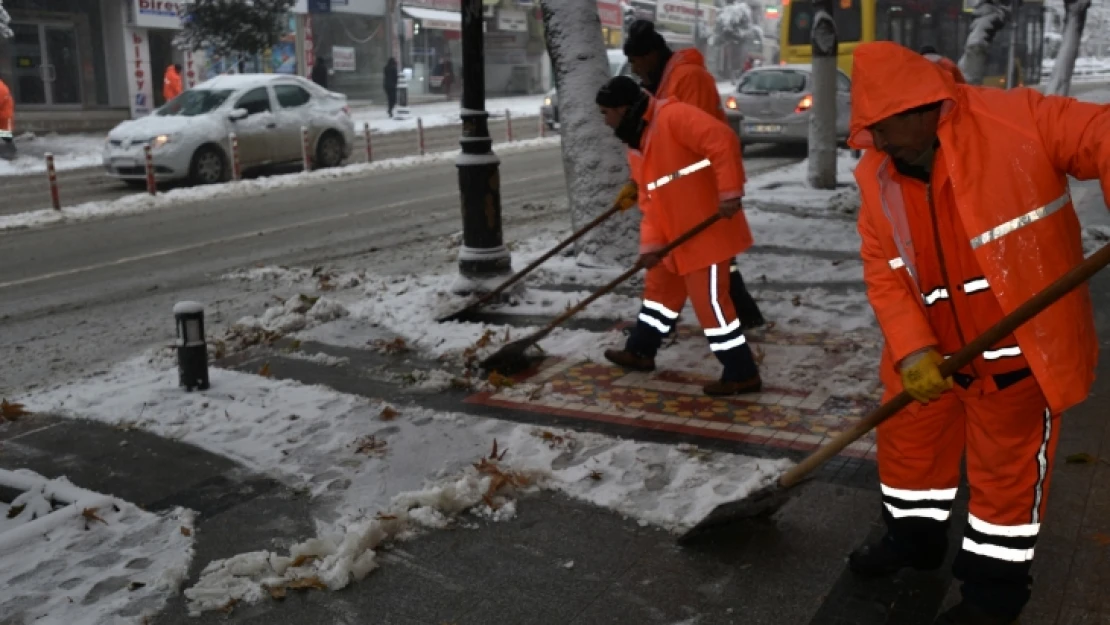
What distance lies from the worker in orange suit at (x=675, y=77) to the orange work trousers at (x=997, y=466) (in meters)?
3.34

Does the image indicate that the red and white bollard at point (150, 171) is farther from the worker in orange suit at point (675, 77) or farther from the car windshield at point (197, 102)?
the worker in orange suit at point (675, 77)

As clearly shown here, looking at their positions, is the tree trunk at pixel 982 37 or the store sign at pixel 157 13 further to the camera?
the store sign at pixel 157 13

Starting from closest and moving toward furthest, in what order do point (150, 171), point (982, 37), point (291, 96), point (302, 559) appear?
point (302, 559) < point (982, 37) < point (150, 171) < point (291, 96)

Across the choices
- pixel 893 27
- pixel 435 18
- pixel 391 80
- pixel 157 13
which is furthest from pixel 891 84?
pixel 435 18

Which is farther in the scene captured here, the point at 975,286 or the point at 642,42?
the point at 642,42

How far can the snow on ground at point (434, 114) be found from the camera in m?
30.7

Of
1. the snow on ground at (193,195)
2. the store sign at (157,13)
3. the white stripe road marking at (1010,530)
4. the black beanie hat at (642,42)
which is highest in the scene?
the store sign at (157,13)

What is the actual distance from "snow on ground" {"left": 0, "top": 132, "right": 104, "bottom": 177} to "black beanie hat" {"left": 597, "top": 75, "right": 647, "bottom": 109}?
17211 millimetres

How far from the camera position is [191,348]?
594cm

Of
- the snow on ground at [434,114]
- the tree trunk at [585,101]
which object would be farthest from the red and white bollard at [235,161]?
the snow on ground at [434,114]

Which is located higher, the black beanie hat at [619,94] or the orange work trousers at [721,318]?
the black beanie hat at [619,94]

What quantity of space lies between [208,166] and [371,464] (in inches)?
521

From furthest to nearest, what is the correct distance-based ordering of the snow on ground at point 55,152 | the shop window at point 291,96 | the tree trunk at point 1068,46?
1. the snow on ground at point 55,152
2. the tree trunk at point 1068,46
3. the shop window at point 291,96

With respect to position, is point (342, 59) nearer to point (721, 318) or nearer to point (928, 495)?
point (721, 318)
